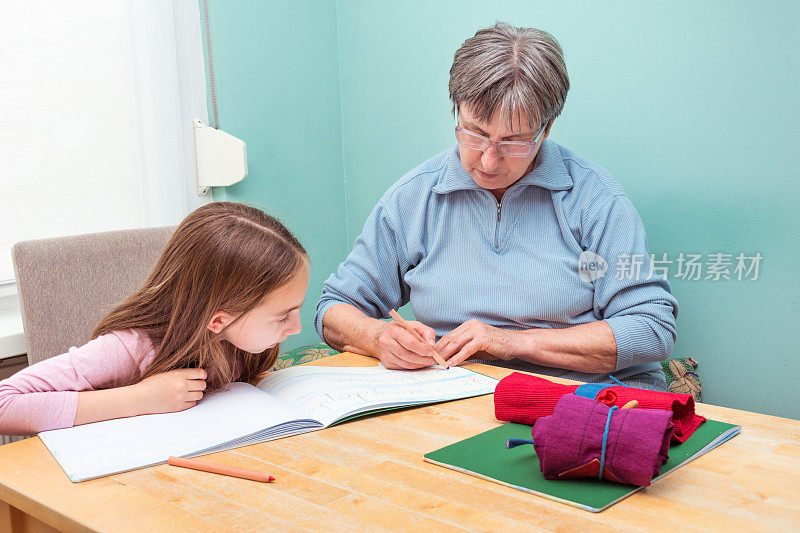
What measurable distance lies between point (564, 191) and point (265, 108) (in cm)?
117

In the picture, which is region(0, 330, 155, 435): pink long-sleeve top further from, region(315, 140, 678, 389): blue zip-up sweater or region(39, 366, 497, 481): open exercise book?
region(315, 140, 678, 389): blue zip-up sweater

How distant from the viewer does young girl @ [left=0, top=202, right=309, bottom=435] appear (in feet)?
3.65

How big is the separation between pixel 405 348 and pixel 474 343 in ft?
0.47

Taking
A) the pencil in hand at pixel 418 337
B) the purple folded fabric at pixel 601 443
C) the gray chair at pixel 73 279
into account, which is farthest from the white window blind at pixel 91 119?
the purple folded fabric at pixel 601 443

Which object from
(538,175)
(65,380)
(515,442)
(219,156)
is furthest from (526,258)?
(219,156)

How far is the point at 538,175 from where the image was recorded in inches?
64.7

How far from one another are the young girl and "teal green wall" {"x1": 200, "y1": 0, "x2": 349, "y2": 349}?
1.09m

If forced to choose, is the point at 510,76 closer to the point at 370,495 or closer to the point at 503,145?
the point at 503,145

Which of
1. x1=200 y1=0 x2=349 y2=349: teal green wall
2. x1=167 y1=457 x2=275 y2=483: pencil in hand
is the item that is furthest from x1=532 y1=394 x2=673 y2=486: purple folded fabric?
x1=200 y1=0 x2=349 y2=349: teal green wall

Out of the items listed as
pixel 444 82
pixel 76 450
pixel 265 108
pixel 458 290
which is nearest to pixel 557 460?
pixel 76 450

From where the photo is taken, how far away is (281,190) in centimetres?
249

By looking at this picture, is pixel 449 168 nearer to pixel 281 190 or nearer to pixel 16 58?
pixel 281 190

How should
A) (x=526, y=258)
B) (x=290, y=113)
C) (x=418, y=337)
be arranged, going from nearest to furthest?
(x=418, y=337)
(x=526, y=258)
(x=290, y=113)

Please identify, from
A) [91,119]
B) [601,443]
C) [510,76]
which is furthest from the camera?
[91,119]
